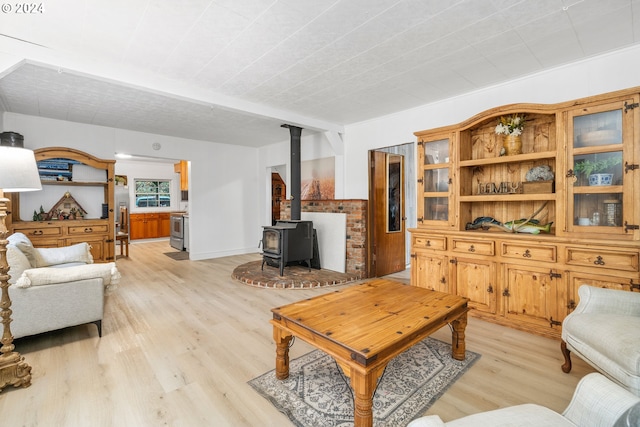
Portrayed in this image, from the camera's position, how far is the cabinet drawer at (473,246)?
306 centimetres

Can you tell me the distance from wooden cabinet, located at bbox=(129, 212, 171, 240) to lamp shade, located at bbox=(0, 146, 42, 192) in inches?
302

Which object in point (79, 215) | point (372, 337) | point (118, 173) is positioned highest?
point (118, 173)

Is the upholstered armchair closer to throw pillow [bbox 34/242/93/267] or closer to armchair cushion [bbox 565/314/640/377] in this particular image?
armchair cushion [bbox 565/314/640/377]

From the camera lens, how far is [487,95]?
355cm

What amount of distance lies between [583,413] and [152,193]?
10660mm

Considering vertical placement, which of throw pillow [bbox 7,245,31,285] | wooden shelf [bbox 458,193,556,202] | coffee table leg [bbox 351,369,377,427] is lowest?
coffee table leg [bbox 351,369,377,427]

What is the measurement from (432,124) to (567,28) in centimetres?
176

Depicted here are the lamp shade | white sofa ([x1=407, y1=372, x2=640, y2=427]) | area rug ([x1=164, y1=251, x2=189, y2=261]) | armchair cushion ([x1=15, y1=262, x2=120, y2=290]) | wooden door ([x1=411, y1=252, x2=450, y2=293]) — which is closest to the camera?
white sofa ([x1=407, y1=372, x2=640, y2=427])

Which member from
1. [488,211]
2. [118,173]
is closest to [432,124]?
[488,211]

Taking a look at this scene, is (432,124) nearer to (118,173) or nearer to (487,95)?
(487,95)

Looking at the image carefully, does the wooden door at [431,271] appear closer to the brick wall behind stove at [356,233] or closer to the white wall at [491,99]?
the brick wall behind stove at [356,233]

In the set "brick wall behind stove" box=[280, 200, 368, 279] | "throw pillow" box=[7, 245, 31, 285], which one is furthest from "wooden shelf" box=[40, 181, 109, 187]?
"brick wall behind stove" box=[280, 200, 368, 279]

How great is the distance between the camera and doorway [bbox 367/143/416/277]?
4.93m

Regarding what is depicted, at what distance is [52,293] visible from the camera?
2.51 metres
